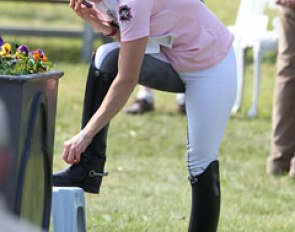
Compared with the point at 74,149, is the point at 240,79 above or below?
below

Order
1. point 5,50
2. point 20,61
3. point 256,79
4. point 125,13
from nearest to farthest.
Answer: point 20,61 < point 5,50 < point 125,13 < point 256,79

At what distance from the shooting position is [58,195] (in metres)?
4.40

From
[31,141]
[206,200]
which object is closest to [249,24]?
[206,200]

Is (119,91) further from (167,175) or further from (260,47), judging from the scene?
(260,47)

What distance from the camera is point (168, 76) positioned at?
434 centimetres

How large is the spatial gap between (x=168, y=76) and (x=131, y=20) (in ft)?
A: 1.61

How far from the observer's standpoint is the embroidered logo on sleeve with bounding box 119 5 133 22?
3.91 metres

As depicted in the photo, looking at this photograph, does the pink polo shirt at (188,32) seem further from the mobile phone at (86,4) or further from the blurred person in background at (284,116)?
the blurred person in background at (284,116)

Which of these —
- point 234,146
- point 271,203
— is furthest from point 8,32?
point 271,203

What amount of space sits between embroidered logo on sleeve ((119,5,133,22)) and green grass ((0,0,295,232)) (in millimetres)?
1758

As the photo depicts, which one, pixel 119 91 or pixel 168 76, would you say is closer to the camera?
pixel 119 91

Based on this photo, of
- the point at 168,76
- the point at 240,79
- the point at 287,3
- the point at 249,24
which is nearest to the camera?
the point at 168,76

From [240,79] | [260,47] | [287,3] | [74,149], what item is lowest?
[240,79]

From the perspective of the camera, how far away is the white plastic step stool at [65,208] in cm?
436
